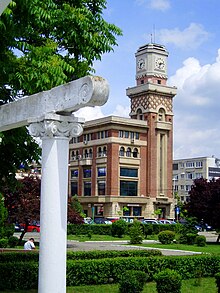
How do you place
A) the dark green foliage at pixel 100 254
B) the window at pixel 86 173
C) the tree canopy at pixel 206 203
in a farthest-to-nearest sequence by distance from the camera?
the window at pixel 86 173
the tree canopy at pixel 206 203
the dark green foliage at pixel 100 254

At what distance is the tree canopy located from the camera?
39.7 metres

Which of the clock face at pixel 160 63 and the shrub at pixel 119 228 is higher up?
the clock face at pixel 160 63

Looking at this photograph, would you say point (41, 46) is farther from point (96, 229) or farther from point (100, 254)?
point (96, 229)

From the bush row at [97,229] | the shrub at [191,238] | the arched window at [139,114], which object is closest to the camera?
the shrub at [191,238]

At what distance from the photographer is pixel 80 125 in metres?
7.45

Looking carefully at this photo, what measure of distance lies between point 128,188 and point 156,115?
38.3ft

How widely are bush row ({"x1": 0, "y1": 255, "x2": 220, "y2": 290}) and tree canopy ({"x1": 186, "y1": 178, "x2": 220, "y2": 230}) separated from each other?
2177cm

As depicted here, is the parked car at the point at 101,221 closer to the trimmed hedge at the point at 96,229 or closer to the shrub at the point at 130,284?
the trimmed hedge at the point at 96,229

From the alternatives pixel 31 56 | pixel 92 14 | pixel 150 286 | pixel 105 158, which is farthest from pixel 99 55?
pixel 105 158

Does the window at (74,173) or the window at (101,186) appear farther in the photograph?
the window at (74,173)

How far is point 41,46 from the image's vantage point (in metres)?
10.4

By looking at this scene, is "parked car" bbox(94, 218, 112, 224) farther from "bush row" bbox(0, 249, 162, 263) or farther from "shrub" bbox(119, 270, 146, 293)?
"shrub" bbox(119, 270, 146, 293)

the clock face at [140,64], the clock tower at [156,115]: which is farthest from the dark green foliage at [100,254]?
the clock face at [140,64]

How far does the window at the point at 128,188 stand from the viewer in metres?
72.9
